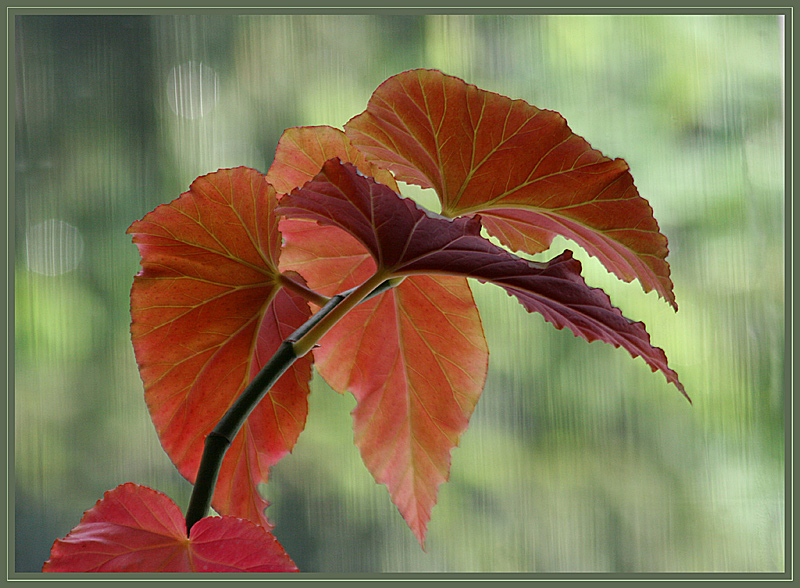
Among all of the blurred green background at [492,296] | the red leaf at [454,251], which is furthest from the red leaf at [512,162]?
the blurred green background at [492,296]

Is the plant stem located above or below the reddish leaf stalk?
below

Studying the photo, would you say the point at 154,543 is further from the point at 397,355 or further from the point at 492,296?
the point at 492,296

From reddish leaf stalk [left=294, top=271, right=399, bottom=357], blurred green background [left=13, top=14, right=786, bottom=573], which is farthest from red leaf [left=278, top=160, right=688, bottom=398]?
blurred green background [left=13, top=14, right=786, bottom=573]

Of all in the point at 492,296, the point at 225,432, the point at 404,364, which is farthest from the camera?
the point at 492,296

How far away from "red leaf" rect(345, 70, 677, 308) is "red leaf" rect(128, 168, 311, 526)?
0.18 ft

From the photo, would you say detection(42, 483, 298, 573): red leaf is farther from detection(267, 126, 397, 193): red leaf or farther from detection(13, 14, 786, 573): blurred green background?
detection(13, 14, 786, 573): blurred green background

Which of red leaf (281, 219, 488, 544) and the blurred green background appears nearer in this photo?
red leaf (281, 219, 488, 544)

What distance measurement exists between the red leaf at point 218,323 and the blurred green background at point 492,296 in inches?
13.4

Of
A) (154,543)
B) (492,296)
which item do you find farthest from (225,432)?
(492,296)

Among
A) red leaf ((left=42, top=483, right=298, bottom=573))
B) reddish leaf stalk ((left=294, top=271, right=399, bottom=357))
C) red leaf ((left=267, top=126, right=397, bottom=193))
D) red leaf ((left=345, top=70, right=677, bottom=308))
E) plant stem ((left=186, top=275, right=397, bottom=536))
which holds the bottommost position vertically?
red leaf ((left=42, top=483, right=298, bottom=573))

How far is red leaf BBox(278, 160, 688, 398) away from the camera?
17 cm

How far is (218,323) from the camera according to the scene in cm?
24

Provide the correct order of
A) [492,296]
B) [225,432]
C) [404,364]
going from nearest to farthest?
[225,432]
[404,364]
[492,296]

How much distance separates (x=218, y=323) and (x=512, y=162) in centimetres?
13
